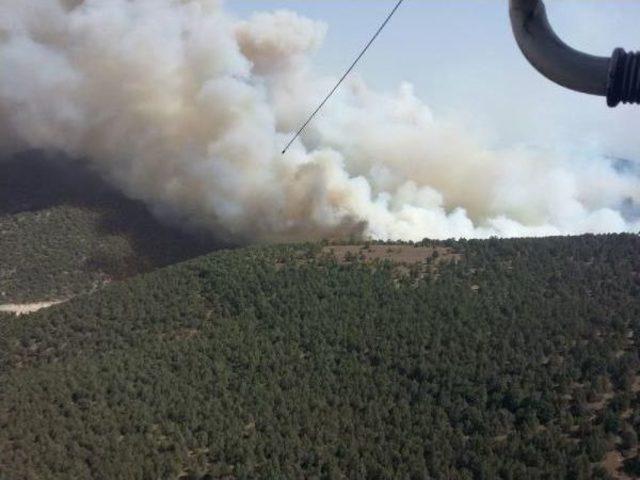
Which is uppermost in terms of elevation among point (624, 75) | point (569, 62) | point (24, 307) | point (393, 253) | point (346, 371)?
point (624, 75)

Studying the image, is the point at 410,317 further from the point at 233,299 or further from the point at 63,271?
the point at 63,271

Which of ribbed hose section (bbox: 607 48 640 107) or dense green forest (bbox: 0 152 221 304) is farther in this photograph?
dense green forest (bbox: 0 152 221 304)

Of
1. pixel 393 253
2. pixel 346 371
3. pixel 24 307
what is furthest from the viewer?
pixel 24 307

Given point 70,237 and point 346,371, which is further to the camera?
point 70,237

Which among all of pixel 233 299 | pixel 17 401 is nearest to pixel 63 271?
pixel 233 299

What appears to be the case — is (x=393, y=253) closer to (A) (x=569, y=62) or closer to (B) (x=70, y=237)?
(B) (x=70, y=237)

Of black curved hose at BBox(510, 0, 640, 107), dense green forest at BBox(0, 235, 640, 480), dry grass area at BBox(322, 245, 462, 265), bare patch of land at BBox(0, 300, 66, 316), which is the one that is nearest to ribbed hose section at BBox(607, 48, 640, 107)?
black curved hose at BBox(510, 0, 640, 107)

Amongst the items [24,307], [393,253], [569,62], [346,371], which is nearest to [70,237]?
[24,307]

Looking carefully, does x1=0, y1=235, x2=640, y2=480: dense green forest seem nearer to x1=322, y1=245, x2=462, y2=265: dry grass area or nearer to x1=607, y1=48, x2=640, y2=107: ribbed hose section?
x1=322, y1=245, x2=462, y2=265: dry grass area
